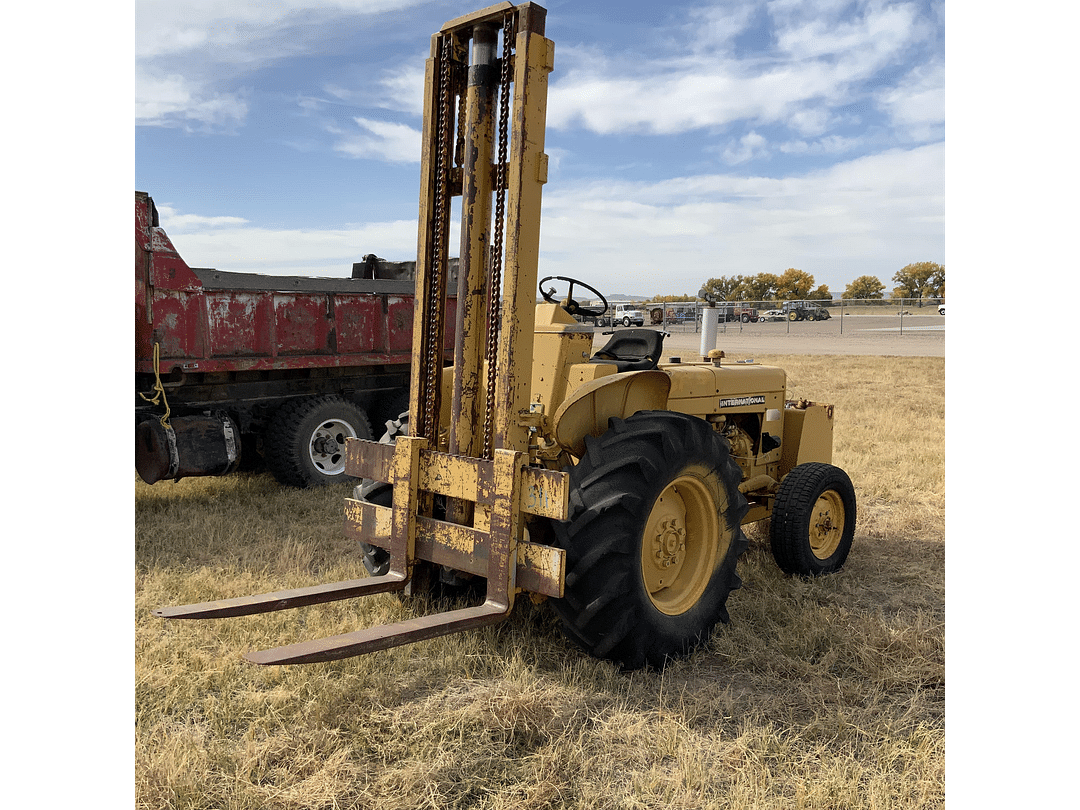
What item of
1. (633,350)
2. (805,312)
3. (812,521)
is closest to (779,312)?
(805,312)

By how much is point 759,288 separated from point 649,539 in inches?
2972

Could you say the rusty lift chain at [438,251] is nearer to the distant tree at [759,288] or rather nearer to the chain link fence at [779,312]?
the chain link fence at [779,312]

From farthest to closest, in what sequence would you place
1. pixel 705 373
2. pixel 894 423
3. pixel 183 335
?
pixel 894 423 → pixel 183 335 → pixel 705 373

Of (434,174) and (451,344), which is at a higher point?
(434,174)

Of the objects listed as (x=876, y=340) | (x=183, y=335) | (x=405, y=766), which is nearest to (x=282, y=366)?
(x=183, y=335)

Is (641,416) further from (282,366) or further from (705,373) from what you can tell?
(282,366)

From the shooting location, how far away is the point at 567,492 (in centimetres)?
388

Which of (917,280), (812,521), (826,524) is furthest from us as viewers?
(917,280)

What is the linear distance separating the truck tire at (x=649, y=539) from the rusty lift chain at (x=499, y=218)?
0.67 m

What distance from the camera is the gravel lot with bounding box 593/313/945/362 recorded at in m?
28.3

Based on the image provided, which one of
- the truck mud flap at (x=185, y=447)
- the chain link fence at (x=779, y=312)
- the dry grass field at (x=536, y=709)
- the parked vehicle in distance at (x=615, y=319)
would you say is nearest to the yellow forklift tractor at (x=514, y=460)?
the dry grass field at (x=536, y=709)

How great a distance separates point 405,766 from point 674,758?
115 centimetres

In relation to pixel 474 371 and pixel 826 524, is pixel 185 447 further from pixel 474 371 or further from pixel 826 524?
pixel 826 524

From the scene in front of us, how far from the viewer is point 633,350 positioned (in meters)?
5.59
